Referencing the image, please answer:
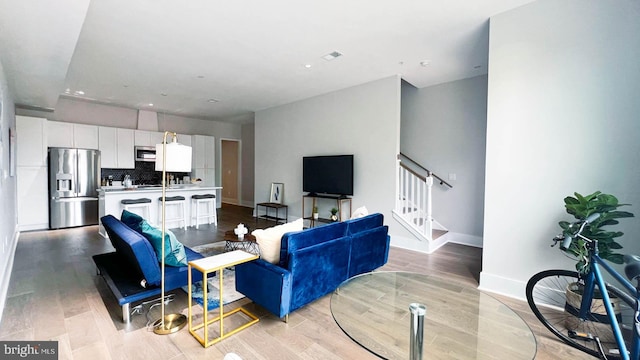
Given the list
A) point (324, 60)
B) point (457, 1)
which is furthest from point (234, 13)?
point (457, 1)

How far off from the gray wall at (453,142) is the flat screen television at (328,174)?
5.13 ft

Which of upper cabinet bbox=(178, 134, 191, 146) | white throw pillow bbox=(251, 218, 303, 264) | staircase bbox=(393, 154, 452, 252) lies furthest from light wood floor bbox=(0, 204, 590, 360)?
upper cabinet bbox=(178, 134, 191, 146)

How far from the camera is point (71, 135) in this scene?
6.65 meters

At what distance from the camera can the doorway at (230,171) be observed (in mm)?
10703

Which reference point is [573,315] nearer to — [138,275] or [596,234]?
[596,234]

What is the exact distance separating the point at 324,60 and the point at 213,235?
4002 mm

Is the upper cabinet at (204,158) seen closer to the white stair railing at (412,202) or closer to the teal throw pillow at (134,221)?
the teal throw pillow at (134,221)

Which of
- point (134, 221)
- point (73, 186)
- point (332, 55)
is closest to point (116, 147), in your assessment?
point (73, 186)

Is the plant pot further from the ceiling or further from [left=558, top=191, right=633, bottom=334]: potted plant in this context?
the ceiling

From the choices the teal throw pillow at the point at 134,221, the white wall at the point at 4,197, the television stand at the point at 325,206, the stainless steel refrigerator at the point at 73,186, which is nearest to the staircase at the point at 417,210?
the television stand at the point at 325,206

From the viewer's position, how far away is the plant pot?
229 cm

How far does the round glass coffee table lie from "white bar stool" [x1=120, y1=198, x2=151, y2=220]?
197 inches

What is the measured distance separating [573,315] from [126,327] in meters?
3.89

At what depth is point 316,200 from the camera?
6.48 meters
